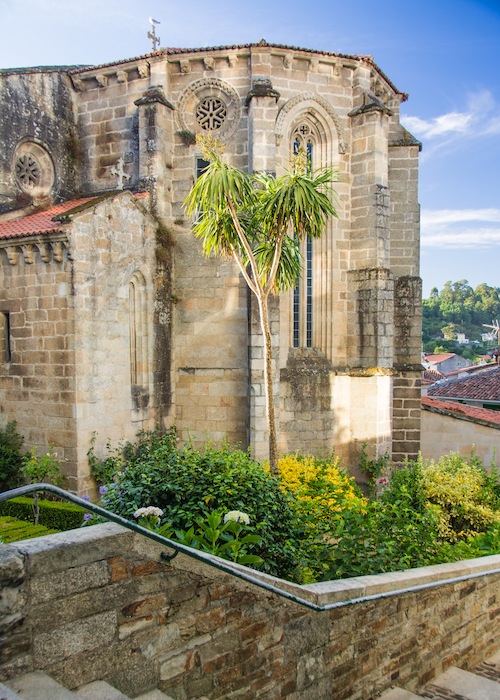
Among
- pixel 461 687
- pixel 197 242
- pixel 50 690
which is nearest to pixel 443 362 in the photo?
pixel 197 242

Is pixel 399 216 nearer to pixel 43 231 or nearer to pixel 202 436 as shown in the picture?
pixel 202 436

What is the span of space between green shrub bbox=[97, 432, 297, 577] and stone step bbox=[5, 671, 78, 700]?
2465 millimetres

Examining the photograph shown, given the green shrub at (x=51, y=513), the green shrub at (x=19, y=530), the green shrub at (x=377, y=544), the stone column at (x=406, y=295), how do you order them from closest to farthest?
the green shrub at (x=377, y=544), the green shrub at (x=19, y=530), the green shrub at (x=51, y=513), the stone column at (x=406, y=295)

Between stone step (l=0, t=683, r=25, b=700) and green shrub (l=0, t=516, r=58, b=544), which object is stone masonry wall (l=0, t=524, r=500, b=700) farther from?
green shrub (l=0, t=516, r=58, b=544)

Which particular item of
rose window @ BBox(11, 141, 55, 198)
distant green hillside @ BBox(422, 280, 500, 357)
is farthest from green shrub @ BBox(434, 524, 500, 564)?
distant green hillside @ BBox(422, 280, 500, 357)

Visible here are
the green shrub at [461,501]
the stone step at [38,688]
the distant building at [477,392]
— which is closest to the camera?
the stone step at [38,688]

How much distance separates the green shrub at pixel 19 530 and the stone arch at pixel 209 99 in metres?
10.2

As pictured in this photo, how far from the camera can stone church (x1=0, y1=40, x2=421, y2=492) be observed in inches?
503

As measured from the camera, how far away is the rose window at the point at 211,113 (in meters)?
13.8

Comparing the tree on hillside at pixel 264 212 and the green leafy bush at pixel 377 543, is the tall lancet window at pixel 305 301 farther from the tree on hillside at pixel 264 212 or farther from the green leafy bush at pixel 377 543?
the green leafy bush at pixel 377 543

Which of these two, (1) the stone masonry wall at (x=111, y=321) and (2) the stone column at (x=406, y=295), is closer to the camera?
(1) the stone masonry wall at (x=111, y=321)

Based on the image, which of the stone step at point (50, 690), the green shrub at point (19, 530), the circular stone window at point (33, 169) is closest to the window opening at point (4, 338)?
the green shrub at point (19, 530)

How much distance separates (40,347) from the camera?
11.1 m

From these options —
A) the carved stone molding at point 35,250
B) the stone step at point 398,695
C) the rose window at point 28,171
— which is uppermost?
the rose window at point 28,171
